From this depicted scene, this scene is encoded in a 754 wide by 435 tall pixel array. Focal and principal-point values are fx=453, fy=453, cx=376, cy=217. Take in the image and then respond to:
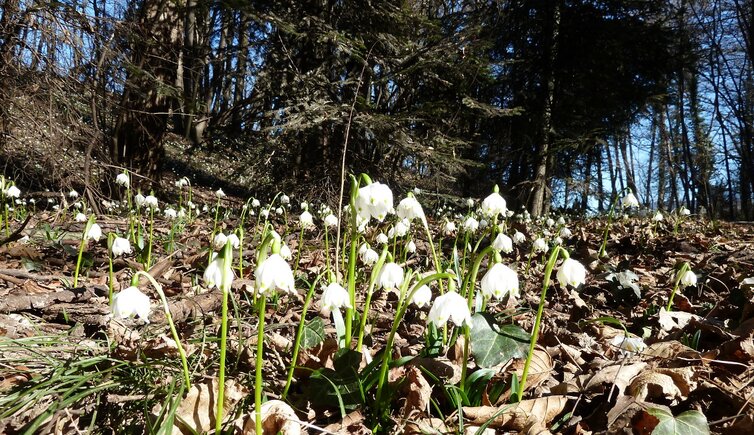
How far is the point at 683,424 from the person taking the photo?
129cm

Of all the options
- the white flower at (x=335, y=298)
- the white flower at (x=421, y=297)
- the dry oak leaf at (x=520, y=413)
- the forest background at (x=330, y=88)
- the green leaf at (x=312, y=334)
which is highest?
the forest background at (x=330, y=88)

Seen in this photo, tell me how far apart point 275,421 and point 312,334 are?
57 cm

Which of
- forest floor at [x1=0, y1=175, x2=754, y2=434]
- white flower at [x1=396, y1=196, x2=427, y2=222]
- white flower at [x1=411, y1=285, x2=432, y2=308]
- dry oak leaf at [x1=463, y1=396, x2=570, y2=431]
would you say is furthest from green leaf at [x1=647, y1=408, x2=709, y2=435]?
white flower at [x1=396, y1=196, x2=427, y2=222]

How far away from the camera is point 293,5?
7.46 metres

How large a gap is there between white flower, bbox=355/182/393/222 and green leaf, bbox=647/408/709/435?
1.06 meters

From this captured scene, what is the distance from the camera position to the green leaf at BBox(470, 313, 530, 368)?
1590 mm

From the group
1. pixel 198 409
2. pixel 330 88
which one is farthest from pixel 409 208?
pixel 330 88

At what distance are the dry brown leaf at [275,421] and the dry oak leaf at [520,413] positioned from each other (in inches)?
22.3

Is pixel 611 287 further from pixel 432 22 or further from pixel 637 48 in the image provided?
pixel 637 48

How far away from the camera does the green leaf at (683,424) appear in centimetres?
127

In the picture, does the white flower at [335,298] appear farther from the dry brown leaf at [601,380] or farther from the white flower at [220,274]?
the dry brown leaf at [601,380]

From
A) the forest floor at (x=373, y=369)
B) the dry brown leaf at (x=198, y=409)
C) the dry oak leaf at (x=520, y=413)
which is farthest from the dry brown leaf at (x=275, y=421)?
the dry oak leaf at (x=520, y=413)

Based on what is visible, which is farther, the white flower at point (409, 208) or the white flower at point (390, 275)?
the white flower at point (409, 208)

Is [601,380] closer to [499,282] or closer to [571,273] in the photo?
[571,273]
